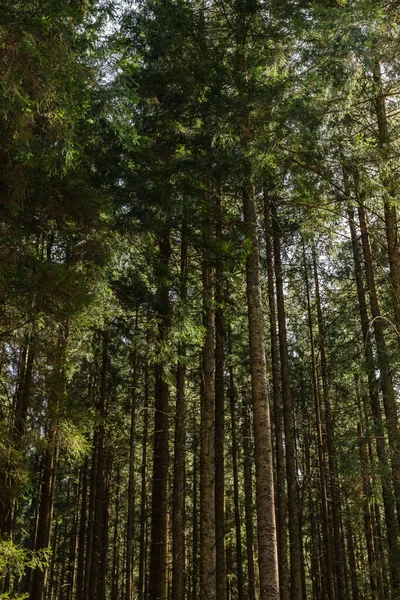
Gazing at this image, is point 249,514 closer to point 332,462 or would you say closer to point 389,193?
point 332,462

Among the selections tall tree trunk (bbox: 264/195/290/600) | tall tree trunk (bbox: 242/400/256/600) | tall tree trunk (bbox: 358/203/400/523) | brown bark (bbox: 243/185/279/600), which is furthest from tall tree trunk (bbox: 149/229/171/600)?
tall tree trunk (bbox: 242/400/256/600)

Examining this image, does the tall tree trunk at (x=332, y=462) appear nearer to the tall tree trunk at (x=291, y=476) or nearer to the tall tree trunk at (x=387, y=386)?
the tall tree trunk at (x=291, y=476)

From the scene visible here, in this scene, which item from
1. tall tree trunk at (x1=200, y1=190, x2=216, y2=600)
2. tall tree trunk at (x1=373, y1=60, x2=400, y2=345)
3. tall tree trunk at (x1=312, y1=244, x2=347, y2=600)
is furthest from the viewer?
tall tree trunk at (x1=312, y1=244, x2=347, y2=600)

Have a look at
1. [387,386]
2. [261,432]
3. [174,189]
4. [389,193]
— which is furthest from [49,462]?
[389,193]

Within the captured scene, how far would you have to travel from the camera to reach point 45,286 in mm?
7691

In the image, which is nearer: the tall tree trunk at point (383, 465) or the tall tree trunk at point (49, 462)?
the tall tree trunk at point (49, 462)

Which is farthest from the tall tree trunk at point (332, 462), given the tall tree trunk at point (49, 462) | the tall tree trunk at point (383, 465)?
the tall tree trunk at point (49, 462)

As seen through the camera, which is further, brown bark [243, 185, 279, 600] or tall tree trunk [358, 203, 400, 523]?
tall tree trunk [358, 203, 400, 523]

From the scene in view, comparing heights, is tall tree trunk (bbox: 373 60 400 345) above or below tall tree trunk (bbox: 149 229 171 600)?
above

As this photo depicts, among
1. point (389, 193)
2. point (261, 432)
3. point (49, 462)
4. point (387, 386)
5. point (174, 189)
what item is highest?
point (174, 189)

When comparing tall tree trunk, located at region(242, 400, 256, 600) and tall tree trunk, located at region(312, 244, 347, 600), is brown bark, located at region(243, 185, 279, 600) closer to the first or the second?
tall tree trunk, located at region(312, 244, 347, 600)

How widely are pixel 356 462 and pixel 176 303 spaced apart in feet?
15.6

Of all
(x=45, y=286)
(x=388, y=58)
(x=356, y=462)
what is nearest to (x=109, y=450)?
(x=356, y=462)

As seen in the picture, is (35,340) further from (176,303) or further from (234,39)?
(234,39)
